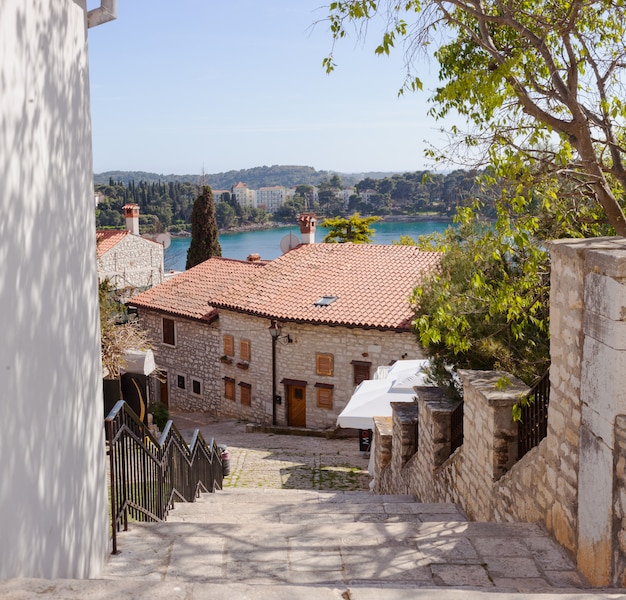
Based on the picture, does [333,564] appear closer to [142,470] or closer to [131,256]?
[142,470]

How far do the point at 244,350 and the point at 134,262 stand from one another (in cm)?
1414

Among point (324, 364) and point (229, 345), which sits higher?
point (229, 345)

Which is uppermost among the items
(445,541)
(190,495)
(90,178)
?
(90,178)

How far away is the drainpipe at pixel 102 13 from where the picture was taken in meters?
4.25

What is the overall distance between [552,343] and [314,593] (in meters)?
2.76

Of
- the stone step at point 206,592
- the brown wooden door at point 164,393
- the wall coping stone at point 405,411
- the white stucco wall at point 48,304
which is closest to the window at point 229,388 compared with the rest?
the brown wooden door at point 164,393

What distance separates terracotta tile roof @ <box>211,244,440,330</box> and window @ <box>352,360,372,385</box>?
113 centimetres

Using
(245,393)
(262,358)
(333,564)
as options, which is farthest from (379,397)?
(245,393)

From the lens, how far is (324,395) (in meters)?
20.9

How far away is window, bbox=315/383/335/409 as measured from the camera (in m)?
20.8

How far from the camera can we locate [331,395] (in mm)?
20766

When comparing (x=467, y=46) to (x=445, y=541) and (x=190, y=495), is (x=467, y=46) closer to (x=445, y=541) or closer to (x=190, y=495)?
(x=445, y=541)

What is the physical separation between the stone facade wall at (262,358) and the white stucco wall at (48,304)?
15.6 m

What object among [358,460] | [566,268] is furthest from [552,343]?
[358,460]
